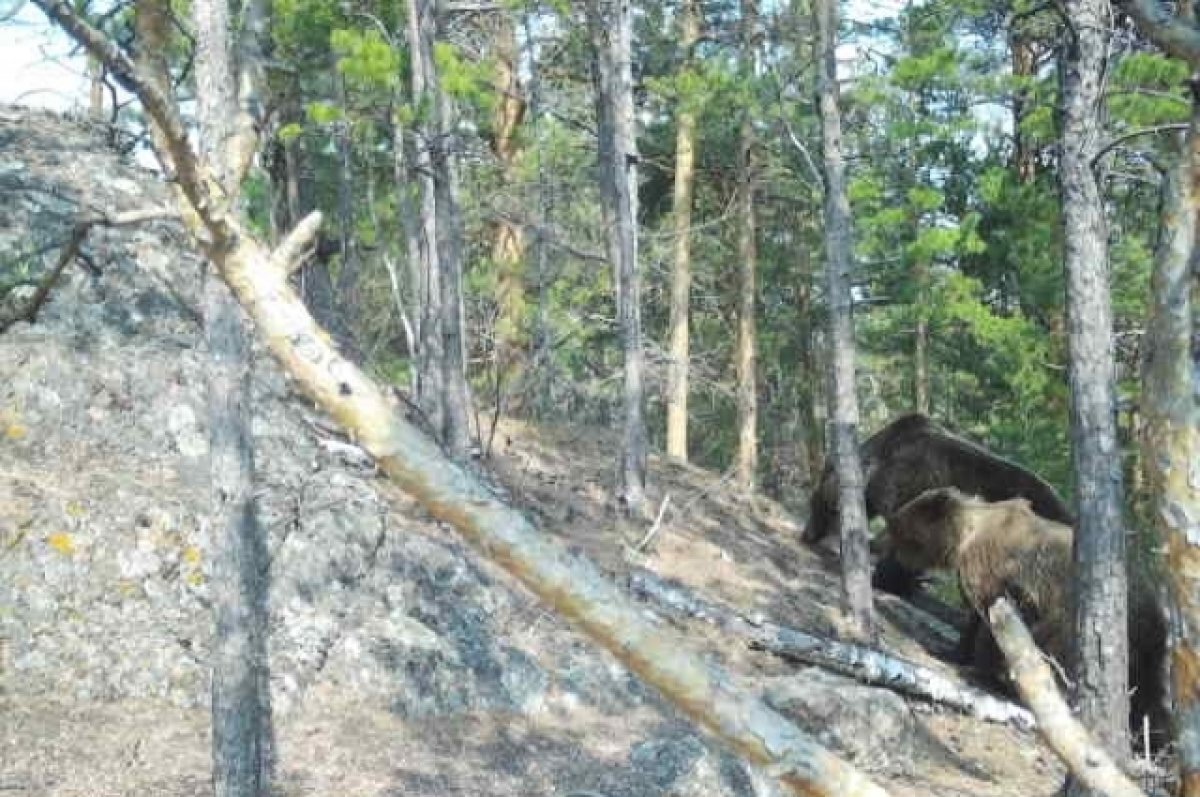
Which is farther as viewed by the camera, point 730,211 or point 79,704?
point 730,211

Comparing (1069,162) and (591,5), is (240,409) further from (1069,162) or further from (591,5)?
(591,5)

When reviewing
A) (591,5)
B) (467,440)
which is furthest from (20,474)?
(591,5)

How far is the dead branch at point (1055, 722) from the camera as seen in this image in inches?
72.9

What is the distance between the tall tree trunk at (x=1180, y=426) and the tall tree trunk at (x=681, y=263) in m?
16.1

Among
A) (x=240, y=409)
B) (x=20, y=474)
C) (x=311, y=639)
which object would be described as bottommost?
(x=311, y=639)

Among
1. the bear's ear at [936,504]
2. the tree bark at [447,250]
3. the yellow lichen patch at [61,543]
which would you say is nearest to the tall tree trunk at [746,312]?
the bear's ear at [936,504]

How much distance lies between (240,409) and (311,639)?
102 inches

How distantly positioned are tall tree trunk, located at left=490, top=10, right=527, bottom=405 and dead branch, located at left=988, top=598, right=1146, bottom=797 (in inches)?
588

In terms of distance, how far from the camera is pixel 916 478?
1399 centimetres

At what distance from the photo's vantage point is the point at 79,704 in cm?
754

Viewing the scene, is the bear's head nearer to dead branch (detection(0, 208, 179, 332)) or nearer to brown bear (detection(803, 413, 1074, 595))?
brown bear (detection(803, 413, 1074, 595))

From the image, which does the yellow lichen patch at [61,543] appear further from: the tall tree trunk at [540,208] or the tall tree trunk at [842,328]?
the tall tree trunk at [540,208]

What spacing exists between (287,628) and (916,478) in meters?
8.31

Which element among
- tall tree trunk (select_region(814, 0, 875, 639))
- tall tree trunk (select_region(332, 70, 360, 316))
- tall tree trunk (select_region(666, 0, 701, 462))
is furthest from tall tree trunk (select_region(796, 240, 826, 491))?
tall tree trunk (select_region(814, 0, 875, 639))
